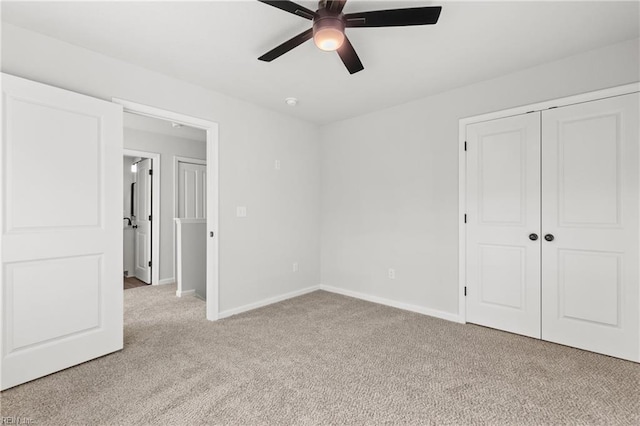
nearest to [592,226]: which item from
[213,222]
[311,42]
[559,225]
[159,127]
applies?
[559,225]

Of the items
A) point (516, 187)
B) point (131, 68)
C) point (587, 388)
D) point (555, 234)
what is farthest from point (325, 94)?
point (587, 388)

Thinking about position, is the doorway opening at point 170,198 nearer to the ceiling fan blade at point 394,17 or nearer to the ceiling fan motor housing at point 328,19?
the ceiling fan motor housing at point 328,19

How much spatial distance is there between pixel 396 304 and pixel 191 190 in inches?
152

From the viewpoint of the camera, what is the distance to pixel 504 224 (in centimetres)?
296

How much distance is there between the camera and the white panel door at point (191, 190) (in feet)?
17.1

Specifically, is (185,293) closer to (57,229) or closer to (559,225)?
(57,229)

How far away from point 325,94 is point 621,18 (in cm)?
236

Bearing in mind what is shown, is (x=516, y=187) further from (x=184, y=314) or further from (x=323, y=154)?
(x=184, y=314)

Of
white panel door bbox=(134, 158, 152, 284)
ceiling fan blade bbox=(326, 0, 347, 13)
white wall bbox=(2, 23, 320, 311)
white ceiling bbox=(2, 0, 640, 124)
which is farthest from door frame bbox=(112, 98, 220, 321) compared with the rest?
white panel door bbox=(134, 158, 152, 284)

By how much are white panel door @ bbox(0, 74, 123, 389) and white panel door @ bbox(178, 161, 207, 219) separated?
9.12 feet

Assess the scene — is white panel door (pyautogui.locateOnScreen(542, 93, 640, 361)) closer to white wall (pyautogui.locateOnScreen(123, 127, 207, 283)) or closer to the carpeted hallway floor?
the carpeted hallway floor

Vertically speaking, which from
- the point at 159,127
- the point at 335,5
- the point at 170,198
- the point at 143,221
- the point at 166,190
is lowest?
the point at 143,221

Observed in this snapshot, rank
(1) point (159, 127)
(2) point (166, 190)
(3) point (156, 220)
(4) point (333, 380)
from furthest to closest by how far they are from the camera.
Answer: (2) point (166, 190) < (3) point (156, 220) < (1) point (159, 127) < (4) point (333, 380)

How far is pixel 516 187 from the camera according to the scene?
288 centimetres
